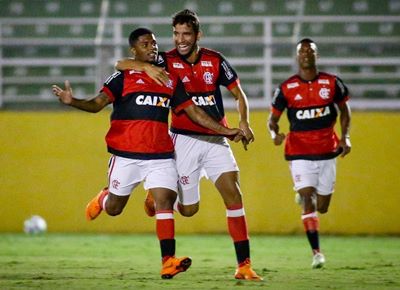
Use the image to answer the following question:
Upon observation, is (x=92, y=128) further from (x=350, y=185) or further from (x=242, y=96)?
(x=242, y=96)

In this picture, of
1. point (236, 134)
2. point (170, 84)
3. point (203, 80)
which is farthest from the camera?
point (203, 80)

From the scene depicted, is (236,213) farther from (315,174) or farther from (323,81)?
(323,81)

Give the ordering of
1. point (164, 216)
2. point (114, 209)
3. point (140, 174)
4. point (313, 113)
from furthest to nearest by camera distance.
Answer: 1. point (313, 113)
2. point (114, 209)
3. point (140, 174)
4. point (164, 216)

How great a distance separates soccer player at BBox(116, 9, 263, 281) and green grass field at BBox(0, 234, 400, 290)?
2.10 ft

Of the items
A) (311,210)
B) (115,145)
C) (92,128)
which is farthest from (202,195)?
(115,145)

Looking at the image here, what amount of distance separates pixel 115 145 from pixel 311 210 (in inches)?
111

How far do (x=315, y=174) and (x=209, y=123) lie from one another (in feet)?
8.24

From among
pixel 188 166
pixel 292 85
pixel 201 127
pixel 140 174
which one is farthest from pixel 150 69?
pixel 292 85

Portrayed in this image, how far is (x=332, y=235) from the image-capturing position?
599 inches

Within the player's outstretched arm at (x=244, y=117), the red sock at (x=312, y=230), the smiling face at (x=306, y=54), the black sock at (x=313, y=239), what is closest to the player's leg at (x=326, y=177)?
the red sock at (x=312, y=230)

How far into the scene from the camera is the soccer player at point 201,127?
932 centimetres

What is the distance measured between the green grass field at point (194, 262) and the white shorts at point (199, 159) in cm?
86

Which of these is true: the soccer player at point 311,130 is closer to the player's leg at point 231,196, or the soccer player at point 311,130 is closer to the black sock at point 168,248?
the player's leg at point 231,196

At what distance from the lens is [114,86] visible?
9258 millimetres
